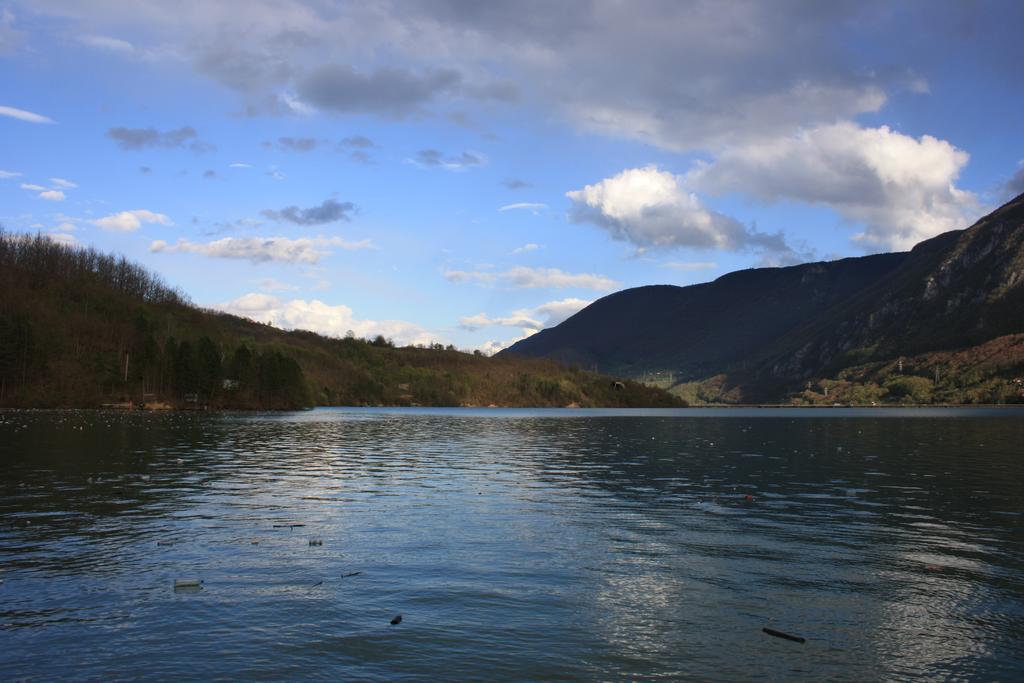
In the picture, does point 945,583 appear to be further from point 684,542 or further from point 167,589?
point 167,589

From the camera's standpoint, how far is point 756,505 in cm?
5144

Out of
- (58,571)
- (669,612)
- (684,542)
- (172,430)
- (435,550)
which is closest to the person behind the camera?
(669,612)

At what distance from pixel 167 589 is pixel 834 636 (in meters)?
23.7

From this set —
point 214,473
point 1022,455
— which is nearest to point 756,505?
point 214,473

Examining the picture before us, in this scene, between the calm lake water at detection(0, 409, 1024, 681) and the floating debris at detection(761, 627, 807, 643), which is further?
the floating debris at detection(761, 627, 807, 643)

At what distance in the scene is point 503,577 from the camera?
30125 millimetres

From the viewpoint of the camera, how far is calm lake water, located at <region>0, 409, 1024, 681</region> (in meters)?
21.1

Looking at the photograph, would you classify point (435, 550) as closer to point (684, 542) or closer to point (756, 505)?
point (684, 542)

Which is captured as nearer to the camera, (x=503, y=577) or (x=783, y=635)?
(x=783, y=635)

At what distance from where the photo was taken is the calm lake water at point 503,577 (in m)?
21.1

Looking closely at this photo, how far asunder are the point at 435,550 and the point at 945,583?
22152 mm

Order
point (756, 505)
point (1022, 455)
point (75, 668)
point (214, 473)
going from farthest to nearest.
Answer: point (1022, 455), point (214, 473), point (756, 505), point (75, 668)

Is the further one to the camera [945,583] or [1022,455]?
[1022,455]

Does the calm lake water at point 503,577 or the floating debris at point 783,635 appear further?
the floating debris at point 783,635
